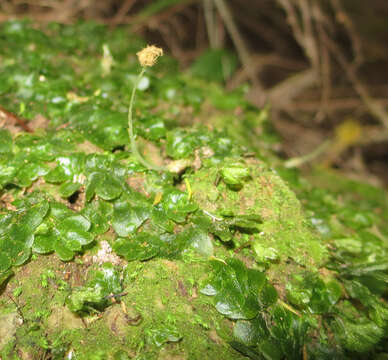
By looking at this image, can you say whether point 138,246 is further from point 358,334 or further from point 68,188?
point 358,334

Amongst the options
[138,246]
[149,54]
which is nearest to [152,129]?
[149,54]

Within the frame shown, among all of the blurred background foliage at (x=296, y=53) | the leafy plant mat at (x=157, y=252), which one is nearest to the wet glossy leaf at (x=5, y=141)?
the leafy plant mat at (x=157, y=252)

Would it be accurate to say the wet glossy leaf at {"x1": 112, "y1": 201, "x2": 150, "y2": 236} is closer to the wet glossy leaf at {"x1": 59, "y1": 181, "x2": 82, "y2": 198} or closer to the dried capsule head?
the wet glossy leaf at {"x1": 59, "y1": 181, "x2": 82, "y2": 198}

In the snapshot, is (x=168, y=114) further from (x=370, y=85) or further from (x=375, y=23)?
(x=370, y=85)

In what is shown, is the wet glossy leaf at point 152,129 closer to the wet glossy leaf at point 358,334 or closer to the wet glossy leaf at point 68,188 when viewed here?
the wet glossy leaf at point 68,188

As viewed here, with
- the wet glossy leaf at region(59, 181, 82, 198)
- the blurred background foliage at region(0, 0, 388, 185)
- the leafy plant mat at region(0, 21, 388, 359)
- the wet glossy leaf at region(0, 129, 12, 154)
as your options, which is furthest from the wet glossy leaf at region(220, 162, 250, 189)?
the blurred background foliage at region(0, 0, 388, 185)
